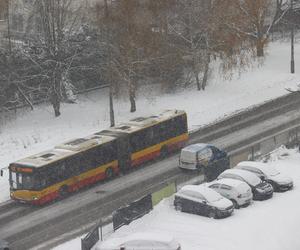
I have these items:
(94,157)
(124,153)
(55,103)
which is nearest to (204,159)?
(124,153)

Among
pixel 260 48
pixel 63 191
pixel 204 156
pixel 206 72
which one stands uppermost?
pixel 260 48

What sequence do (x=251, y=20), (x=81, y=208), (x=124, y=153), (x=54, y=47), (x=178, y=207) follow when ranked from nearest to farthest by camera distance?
(x=178, y=207) → (x=81, y=208) → (x=124, y=153) → (x=54, y=47) → (x=251, y=20)

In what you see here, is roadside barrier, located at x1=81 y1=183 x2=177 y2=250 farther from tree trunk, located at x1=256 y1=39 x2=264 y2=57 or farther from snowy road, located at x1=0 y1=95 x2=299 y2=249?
tree trunk, located at x1=256 y1=39 x2=264 y2=57

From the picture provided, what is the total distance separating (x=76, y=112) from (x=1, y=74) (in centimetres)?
636

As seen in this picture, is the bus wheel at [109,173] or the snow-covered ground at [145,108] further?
the snow-covered ground at [145,108]

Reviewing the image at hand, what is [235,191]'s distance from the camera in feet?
110

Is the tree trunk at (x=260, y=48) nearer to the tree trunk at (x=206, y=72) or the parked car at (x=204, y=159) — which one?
the tree trunk at (x=206, y=72)

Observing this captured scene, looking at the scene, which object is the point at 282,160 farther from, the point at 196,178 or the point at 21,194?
the point at 21,194

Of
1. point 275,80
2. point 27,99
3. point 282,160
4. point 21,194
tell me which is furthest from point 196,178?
point 275,80

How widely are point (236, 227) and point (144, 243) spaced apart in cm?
553

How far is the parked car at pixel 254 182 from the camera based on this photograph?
114ft

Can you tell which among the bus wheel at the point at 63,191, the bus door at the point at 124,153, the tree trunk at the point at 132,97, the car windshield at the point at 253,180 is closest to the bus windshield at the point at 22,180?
the bus wheel at the point at 63,191

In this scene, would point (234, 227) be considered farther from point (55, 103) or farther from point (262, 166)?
point (55, 103)

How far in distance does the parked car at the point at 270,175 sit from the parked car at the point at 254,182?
79cm
